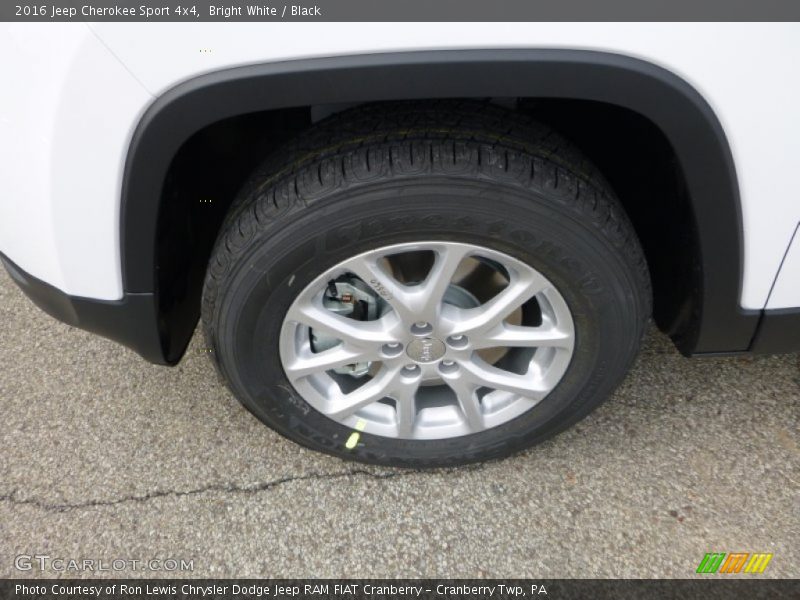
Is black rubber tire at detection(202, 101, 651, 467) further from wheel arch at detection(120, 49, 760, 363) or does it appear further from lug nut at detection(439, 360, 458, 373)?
lug nut at detection(439, 360, 458, 373)

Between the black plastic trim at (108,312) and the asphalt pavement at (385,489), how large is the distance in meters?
0.49

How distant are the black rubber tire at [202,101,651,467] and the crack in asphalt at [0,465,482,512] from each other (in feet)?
1.52

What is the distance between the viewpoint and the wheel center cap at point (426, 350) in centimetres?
162

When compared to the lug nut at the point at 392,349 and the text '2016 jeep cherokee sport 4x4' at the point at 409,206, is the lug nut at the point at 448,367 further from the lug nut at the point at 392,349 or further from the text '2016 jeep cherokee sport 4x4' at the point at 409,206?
the lug nut at the point at 392,349

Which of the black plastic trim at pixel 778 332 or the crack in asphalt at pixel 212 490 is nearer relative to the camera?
the black plastic trim at pixel 778 332

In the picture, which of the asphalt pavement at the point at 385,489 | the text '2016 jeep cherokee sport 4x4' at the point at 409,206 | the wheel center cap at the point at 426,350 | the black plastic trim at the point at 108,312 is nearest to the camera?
the text '2016 jeep cherokee sport 4x4' at the point at 409,206

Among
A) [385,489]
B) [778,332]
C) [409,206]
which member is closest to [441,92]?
[409,206]

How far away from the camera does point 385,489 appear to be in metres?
1.88

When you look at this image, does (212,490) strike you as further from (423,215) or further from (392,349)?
(423,215)

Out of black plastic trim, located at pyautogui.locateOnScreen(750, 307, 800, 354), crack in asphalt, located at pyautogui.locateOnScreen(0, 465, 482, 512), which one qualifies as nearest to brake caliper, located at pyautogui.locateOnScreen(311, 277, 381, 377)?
crack in asphalt, located at pyautogui.locateOnScreen(0, 465, 482, 512)

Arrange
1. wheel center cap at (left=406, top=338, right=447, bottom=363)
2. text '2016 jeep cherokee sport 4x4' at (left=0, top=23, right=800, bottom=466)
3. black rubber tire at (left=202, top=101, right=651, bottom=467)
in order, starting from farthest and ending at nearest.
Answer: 1. wheel center cap at (left=406, top=338, right=447, bottom=363)
2. black rubber tire at (left=202, top=101, right=651, bottom=467)
3. text '2016 jeep cherokee sport 4x4' at (left=0, top=23, right=800, bottom=466)

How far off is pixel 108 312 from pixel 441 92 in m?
0.93

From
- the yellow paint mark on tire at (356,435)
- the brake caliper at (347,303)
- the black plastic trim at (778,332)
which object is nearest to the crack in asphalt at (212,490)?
the yellow paint mark on tire at (356,435)

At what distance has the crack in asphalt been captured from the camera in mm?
1854
